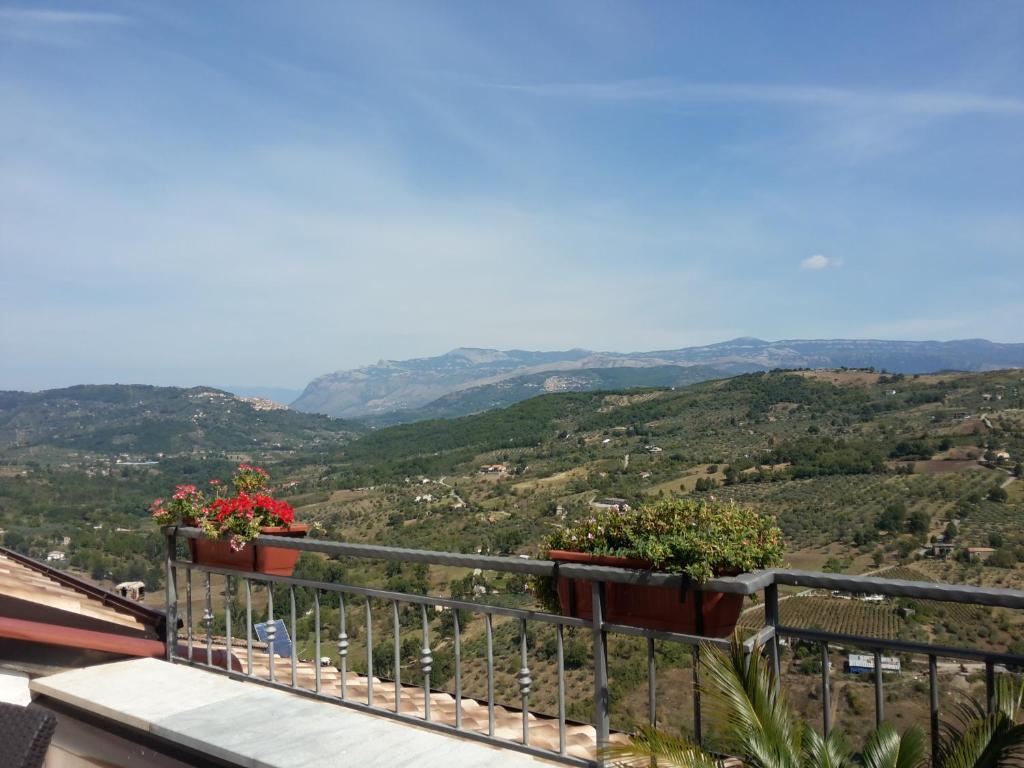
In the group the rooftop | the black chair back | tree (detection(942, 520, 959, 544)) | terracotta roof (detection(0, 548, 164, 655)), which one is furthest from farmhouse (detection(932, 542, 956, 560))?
the black chair back

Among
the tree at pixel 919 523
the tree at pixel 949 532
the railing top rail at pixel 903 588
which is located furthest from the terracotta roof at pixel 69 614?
the tree at pixel 919 523

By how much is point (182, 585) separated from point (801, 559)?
29115 millimetres

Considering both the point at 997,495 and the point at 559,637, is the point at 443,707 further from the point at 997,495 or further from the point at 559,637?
the point at 997,495

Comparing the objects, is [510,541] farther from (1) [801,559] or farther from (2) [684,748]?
(2) [684,748]

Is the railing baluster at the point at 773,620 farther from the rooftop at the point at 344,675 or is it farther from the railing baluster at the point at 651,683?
the railing baluster at the point at 651,683

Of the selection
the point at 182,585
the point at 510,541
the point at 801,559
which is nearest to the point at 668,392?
the point at 510,541

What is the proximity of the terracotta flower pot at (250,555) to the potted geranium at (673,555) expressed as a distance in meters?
1.77

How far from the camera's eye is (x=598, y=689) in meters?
2.78

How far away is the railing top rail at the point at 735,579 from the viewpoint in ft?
7.16

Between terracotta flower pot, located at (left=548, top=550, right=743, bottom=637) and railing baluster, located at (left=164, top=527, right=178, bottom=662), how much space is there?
2.38m

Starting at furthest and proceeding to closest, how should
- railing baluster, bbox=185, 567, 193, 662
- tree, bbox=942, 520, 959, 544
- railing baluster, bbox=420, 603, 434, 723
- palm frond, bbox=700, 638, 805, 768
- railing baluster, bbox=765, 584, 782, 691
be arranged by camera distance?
tree, bbox=942, 520, 959, 544 < railing baluster, bbox=185, 567, 193, 662 < railing baluster, bbox=420, 603, 434, 723 < railing baluster, bbox=765, 584, 782, 691 < palm frond, bbox=700, 638, 805, 768

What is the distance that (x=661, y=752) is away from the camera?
2273 mm

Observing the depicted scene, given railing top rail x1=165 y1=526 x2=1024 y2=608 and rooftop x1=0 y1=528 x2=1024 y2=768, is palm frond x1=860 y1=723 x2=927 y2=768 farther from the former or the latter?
railing top rail x1=165 y1=526 x2=1024 y2=608

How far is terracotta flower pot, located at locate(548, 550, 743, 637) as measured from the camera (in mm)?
2584
